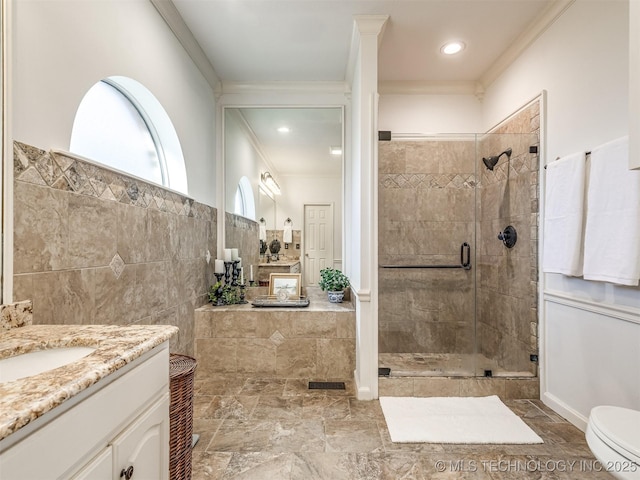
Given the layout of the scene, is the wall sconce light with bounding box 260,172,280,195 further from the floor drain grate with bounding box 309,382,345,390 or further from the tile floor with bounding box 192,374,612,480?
the tile floor with bounding box 192,374,612,480

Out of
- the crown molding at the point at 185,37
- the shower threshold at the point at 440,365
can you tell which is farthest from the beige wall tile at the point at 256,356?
the crown molding at the point at 185,37

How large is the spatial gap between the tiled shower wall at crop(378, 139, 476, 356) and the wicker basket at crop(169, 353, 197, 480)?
1774 mm

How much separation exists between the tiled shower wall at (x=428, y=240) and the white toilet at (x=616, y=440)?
164 cm

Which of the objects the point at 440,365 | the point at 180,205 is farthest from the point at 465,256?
the point at 180,205

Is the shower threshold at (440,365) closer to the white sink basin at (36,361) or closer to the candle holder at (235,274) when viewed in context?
the candle holder at (235,274)

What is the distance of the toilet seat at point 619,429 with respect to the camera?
1.01m

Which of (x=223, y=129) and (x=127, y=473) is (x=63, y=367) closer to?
(x=127, y=473)

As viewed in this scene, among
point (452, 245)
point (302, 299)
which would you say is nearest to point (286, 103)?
point (302, 299)

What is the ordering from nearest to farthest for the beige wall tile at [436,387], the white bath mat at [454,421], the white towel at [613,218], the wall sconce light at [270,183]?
the white towel at [613,218] < the white bath mat at [454,421] < the beige wall tile at [436,387] < the wall sconce light at [270,183]

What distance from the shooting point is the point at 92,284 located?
1.46 meters

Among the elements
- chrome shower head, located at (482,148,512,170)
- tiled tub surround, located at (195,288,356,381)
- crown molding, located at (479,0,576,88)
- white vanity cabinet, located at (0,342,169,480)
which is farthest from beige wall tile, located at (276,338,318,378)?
crown molding, located at (479,0,576,88)

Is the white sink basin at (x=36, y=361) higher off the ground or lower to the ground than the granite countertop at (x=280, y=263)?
lower

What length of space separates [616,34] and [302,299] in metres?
2.71

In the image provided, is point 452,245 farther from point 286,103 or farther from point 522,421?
point 286,103
